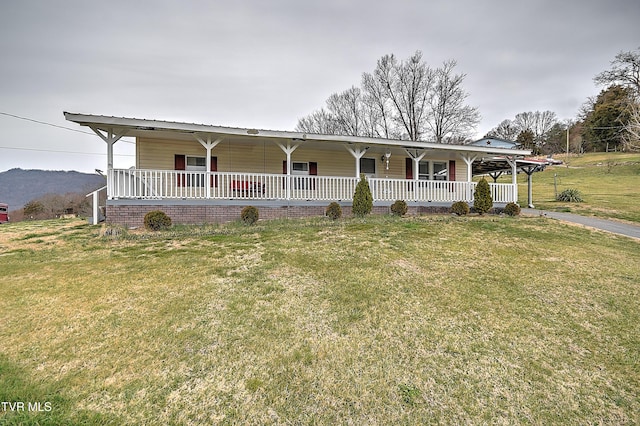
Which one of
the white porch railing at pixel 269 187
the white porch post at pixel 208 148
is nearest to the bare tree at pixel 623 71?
the white porch railing at pixel 269 187

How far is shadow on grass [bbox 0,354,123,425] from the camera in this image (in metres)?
2.36

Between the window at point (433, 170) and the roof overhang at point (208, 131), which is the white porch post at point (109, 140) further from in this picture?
the window at point (433, 170)

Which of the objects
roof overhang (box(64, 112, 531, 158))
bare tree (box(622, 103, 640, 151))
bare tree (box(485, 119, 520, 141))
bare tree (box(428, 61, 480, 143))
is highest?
bare tree (box(485, 119, 520, 141))

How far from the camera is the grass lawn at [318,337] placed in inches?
105

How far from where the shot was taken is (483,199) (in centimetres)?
1272

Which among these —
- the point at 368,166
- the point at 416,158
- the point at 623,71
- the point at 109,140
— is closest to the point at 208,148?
the point at 109,140

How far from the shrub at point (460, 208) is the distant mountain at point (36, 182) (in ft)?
117

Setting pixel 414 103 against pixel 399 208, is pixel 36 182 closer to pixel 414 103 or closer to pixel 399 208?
pixel 399 208

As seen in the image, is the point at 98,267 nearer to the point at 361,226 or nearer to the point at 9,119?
the point at 361,226

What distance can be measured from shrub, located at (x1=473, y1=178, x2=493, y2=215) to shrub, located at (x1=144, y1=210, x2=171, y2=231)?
12.1 meters

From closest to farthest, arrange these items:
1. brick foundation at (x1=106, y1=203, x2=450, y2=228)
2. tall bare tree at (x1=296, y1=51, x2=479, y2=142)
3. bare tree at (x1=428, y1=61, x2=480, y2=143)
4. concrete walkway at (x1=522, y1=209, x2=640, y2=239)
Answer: brick foundation at (x1=106, y1=203, x2=450, y2=228) → concrete walkway at (x1=522, y1=209, x2=640, y2=239) → bare tree at (x1=428, y1=61, x2=480, y2=143) → tall bare tree at (x1=296, y1=51, x2=479, y2=142)

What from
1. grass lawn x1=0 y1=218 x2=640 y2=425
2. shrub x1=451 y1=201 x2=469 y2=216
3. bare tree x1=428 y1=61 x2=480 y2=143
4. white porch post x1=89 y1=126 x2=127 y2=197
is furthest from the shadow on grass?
bare tree x1=428 y1=61 x2=480 y2=143

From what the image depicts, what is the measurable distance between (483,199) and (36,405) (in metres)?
14.1

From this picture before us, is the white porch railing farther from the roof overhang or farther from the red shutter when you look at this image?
the red shutter
